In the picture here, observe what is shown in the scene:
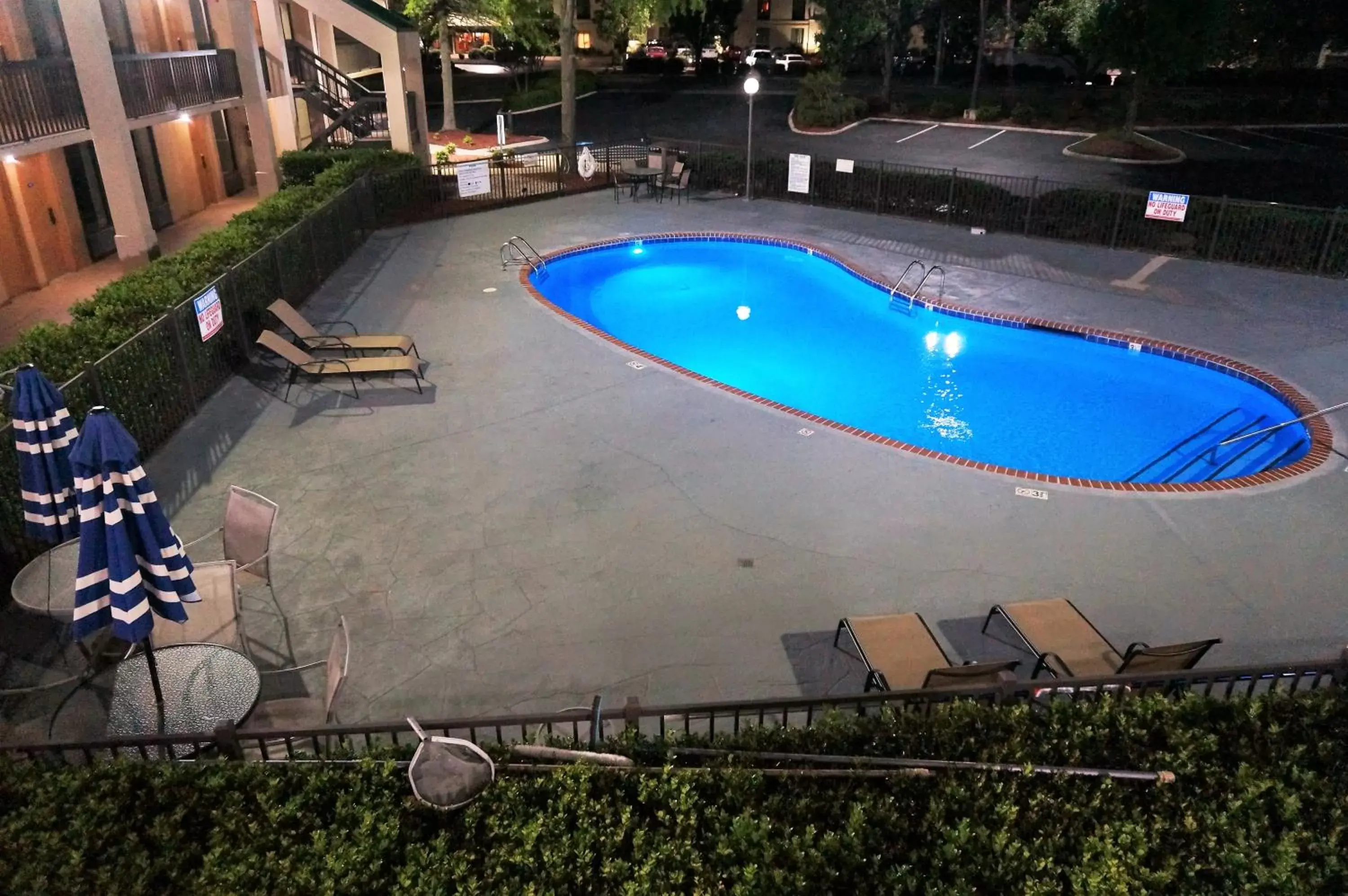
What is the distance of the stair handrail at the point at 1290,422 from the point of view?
9508 millimetres

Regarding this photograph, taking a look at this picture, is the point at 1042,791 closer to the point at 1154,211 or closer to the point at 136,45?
the point at 1154,211

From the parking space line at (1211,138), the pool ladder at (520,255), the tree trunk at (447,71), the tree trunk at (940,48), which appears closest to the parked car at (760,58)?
the tree trunk at (940,48)

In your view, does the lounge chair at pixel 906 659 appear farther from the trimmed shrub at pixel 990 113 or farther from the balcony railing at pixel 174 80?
Result: the trimmed shrub at pixel 990 113

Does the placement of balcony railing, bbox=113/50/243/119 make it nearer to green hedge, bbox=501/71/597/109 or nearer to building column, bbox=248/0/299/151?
building column, bbox=248/0/299/151

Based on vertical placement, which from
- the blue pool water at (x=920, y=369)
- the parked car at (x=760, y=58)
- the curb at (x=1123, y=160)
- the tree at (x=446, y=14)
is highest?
the tree at (x=446, y=14)

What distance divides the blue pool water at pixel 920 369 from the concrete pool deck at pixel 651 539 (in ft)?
3.82

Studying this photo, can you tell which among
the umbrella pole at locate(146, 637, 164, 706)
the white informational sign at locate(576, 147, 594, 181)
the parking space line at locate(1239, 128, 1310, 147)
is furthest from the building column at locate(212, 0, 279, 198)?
the parking space line at locate(1239, 128, 1310, 147)

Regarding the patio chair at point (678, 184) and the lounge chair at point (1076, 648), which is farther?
the patio chair at point (678, 184)

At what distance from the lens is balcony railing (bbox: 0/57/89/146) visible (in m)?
12.4

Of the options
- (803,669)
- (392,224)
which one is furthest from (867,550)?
(392,224)

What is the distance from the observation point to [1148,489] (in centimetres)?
899

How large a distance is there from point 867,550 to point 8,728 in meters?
6.72

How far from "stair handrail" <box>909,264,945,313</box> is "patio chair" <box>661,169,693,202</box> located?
7997 millimetres

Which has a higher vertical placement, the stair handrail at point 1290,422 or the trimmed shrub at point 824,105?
the trimmed shrub at point 824,105
